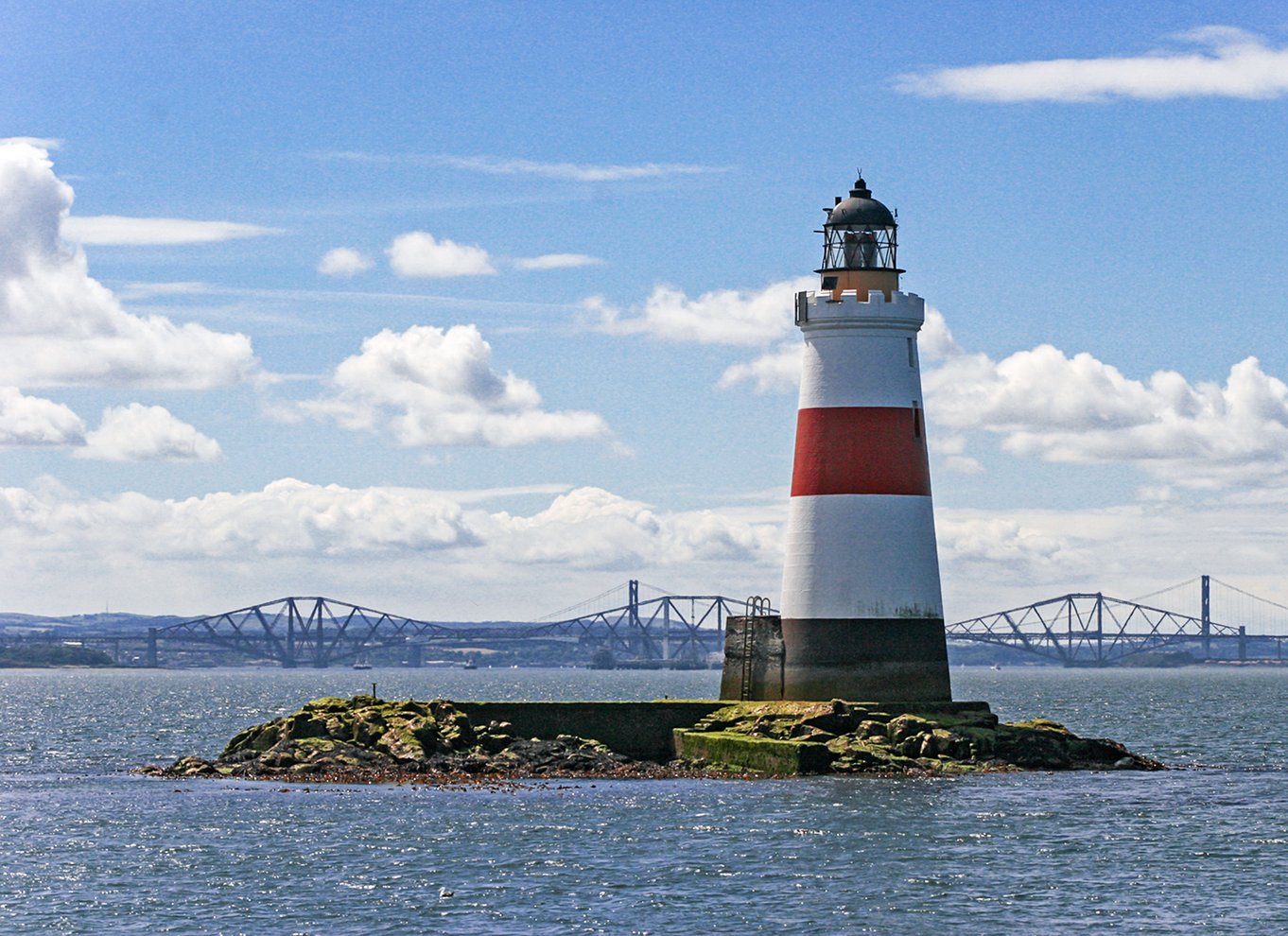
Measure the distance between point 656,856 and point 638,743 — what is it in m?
11.5

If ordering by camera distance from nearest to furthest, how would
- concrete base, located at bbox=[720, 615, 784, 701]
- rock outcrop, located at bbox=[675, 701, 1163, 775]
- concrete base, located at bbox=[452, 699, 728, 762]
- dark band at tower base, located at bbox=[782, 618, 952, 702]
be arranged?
rock outcrop, located at bbox=[675, 701, 1163, 775] < dark band at tower base, located at bbox=[782, 618, 952, 702] < concrete base, located at bbox=[720, 615, 784, 701] < concrete base, located at bbox=[452, 699, 728, 762]

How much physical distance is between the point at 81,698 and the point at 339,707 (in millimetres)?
81970

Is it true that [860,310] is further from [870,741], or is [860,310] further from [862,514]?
[870,741]

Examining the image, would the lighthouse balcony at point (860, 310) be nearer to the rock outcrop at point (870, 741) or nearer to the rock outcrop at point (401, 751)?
the rock outcrop at point (870, 741)

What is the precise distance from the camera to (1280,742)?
5797 centimetres

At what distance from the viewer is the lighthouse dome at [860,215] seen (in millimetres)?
40625

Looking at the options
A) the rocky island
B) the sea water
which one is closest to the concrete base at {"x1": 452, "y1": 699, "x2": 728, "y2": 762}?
the rocky island

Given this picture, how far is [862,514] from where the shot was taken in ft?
128

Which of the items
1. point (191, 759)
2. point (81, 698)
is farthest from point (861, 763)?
point (81, 698)

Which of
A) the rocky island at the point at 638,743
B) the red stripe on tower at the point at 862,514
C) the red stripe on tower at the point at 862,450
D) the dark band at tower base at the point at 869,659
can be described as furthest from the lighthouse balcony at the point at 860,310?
the rocky island at the point at 638,743

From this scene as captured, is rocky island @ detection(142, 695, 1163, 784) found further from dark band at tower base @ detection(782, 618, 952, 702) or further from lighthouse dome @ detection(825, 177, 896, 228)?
lighthouse dome @ detection(825, 177, 896, 228)

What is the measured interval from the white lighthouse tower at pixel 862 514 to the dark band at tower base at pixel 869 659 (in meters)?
0.02

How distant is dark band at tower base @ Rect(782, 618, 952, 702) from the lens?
39.0 metres

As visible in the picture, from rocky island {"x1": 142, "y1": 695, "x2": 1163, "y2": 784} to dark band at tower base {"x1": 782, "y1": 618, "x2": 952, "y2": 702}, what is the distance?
402 millimetres
